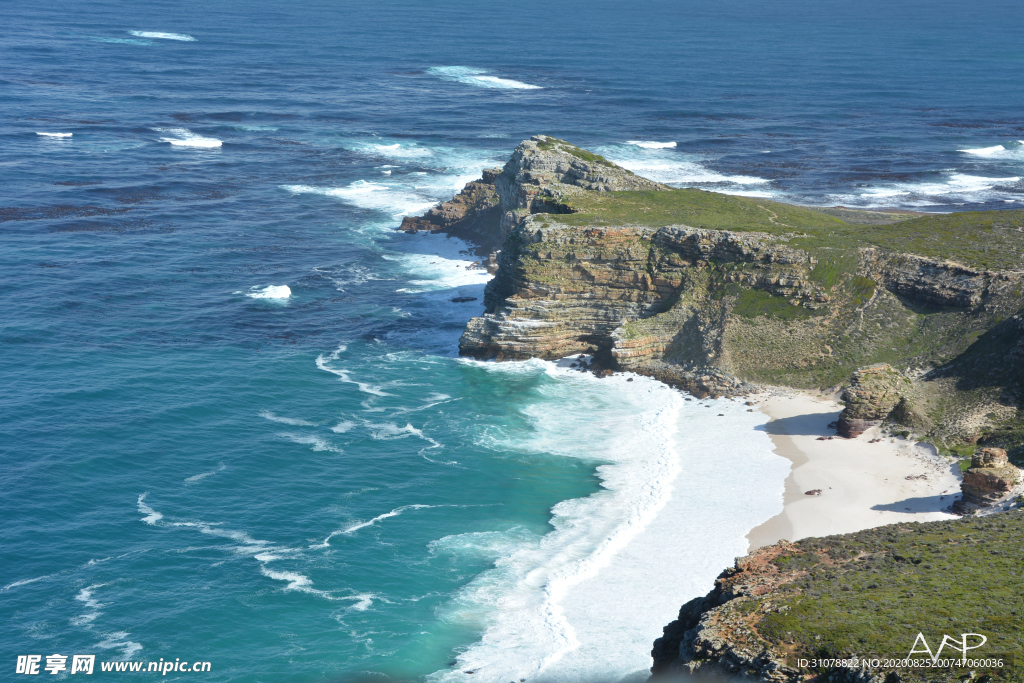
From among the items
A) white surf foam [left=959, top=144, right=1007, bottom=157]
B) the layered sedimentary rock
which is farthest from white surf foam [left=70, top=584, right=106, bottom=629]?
white surf foam [left=959, top=144, right=1007, bottom=157]

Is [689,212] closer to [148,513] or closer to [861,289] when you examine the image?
[861,289]

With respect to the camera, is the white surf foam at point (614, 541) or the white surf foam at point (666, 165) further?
the white surf foam at point (666, 165)

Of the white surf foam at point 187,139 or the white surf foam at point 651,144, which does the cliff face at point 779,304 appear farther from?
the white surf foam at point 187,139

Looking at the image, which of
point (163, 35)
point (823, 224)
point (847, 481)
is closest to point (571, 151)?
point (823, 224)

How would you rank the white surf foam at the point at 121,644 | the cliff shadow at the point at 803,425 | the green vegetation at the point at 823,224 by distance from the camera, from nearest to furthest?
the white surf foam at the point at 121,644 < the cliff shadow at the point at 803,425 < the green vegetation at the point at 823,224

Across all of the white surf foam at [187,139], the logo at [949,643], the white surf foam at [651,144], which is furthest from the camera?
the white surf foam at [651,144]

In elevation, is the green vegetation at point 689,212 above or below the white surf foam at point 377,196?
above

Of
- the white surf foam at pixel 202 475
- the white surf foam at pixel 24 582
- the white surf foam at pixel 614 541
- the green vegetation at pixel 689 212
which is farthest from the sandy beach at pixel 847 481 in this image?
the white surf foam at pixel 24 582

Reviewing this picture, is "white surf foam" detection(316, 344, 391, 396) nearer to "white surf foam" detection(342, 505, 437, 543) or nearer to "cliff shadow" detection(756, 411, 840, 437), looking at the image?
"white surf foam" detection(342, 505, 437, 543)

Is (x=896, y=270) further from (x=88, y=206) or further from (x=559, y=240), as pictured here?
(x=88, y=206)
